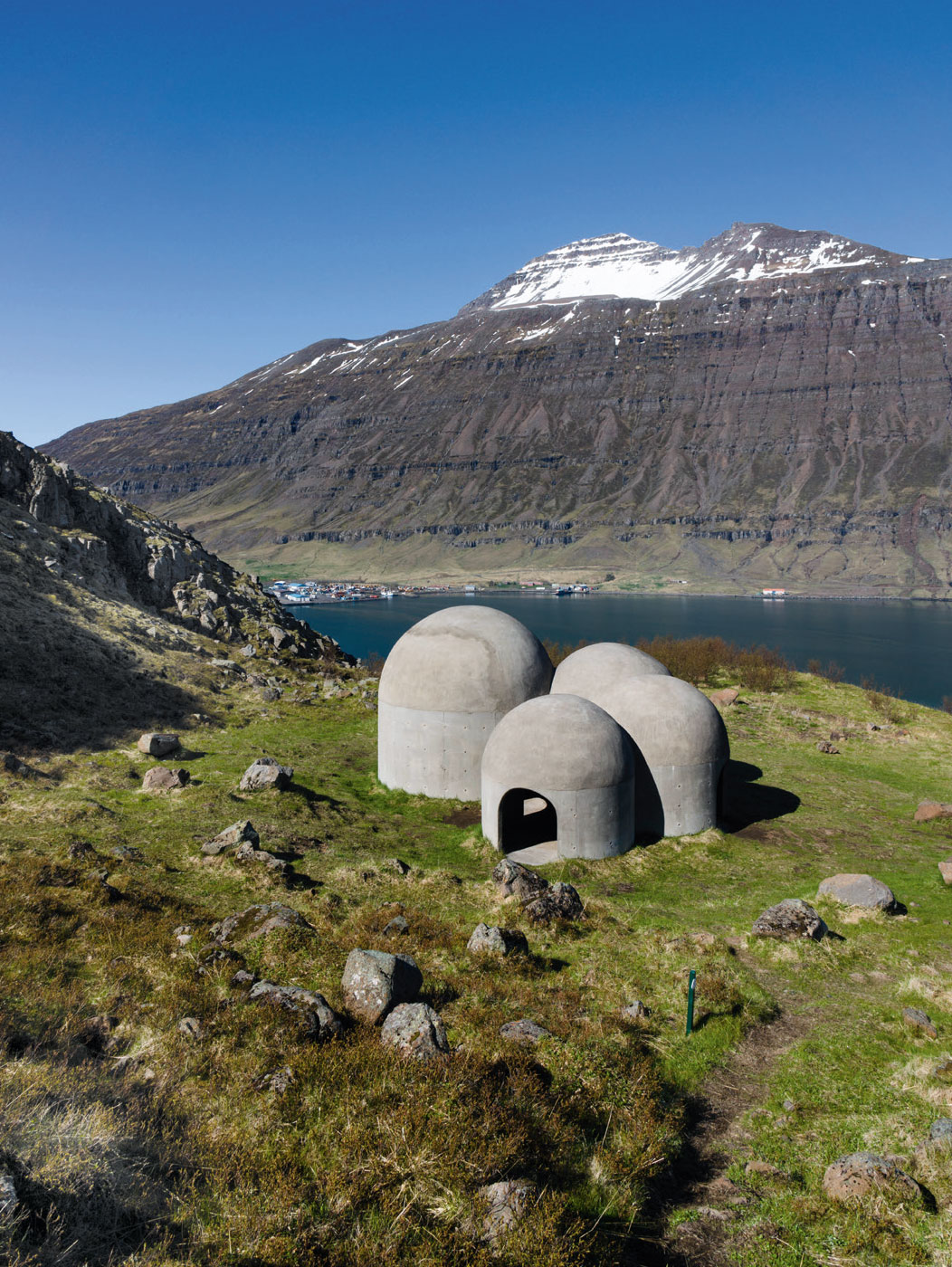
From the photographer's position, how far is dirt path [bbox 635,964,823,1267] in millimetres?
7008

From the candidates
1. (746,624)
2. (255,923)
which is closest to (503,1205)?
(255,923)

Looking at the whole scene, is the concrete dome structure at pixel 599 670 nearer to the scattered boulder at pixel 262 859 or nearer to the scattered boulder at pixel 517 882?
the scattered boulder at pixel 517 882

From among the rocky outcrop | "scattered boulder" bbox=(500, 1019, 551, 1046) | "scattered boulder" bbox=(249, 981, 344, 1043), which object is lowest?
"scattered boulder" bbox=(500, 1019, 551, 1046)

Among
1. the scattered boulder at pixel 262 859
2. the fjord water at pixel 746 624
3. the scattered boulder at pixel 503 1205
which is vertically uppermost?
the scattered boulder at pixel 503 1205

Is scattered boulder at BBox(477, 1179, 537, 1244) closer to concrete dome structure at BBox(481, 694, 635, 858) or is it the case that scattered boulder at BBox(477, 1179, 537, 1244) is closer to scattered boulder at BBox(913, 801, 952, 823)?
concrete dome structure at BBox(481, 694, 635, 858)

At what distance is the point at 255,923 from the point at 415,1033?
15.0 feet

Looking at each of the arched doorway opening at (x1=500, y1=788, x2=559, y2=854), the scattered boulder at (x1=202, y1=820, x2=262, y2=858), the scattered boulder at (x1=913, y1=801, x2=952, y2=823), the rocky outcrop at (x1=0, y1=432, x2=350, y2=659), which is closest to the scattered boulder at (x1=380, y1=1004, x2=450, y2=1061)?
the scattered boulder at (x1=202, y1=820, x2=262, y2=858)

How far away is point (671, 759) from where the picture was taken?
20.3 meters

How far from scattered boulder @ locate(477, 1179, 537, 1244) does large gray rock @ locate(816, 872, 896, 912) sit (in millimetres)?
11651

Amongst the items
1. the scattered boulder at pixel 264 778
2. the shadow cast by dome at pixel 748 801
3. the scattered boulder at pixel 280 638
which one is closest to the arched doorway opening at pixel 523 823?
the shadow cast by dome at pixel 748 801

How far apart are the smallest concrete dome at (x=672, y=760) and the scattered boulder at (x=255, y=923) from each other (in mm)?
10704

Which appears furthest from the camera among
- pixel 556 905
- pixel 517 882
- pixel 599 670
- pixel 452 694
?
pixel 599 670

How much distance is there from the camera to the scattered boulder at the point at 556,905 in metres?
14.5

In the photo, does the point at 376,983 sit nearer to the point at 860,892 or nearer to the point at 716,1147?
the point at 716,1147
